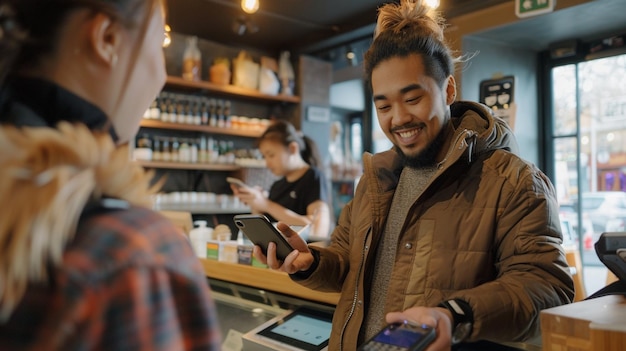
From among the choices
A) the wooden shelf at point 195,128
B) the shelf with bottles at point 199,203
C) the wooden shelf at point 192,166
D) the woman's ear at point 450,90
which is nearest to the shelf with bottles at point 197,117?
the wooden shelf at point 195,128

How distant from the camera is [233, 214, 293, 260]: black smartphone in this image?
150 cm

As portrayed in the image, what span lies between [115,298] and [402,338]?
2.08 feet

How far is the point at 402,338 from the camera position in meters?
0.99

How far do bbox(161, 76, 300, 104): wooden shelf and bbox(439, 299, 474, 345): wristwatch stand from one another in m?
4.48

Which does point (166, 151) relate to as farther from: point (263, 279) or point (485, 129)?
point (485, 129)

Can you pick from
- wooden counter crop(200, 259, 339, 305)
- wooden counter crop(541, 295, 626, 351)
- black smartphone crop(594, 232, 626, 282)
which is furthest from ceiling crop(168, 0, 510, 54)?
wooden counter crop(541, 295, 626, 351)

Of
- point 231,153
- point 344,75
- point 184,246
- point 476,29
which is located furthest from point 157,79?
point 344,75

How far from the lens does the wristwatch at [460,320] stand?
1.10 meters

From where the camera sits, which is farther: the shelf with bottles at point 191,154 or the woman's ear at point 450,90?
the shelf with bottles at point 191,154

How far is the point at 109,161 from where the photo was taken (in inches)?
23.8

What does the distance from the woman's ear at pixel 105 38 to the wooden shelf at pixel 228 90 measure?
4545 millimetres

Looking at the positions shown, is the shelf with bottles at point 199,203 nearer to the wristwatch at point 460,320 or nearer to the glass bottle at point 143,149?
the glass bottle at point 143,149

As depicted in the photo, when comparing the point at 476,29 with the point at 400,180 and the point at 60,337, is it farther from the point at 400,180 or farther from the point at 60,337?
the point at 60,337

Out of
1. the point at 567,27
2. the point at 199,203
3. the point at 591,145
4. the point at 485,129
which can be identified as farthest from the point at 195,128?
the point at 485,129
